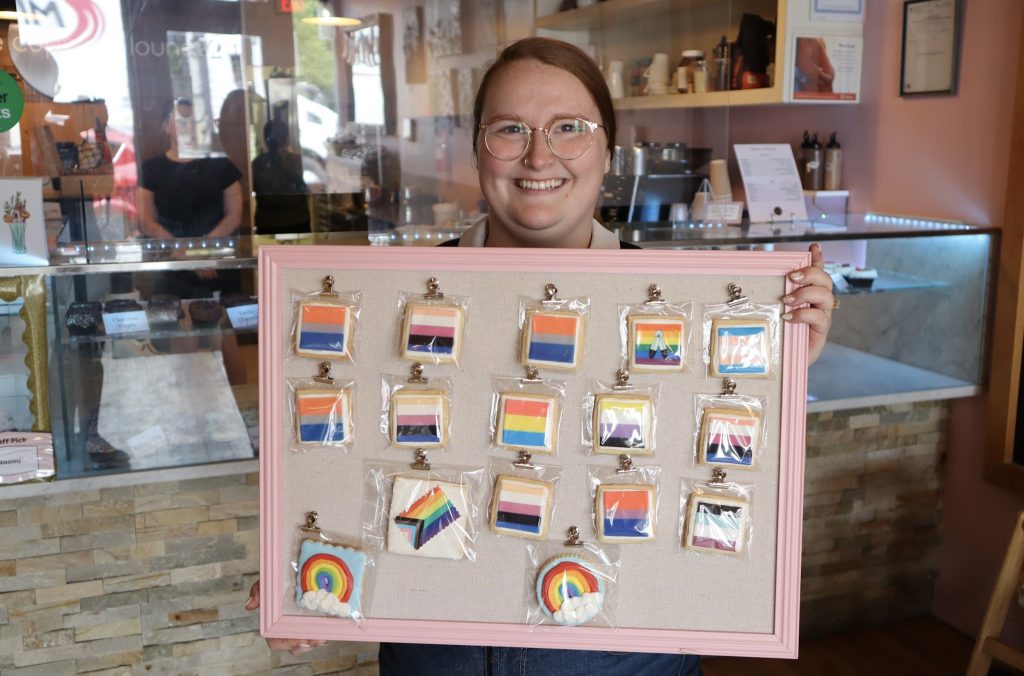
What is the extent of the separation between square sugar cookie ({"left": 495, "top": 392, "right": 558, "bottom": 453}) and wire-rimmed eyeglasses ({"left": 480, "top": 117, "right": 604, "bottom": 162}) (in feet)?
1.15

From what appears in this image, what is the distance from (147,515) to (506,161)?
1506 millimetres

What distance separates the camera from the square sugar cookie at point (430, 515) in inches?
47.3

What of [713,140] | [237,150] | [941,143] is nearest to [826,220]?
[941,143]

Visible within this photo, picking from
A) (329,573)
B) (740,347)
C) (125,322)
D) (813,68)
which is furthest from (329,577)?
(813,68)

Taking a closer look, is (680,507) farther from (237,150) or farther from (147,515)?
(237,150)

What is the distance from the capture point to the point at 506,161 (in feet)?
4.28

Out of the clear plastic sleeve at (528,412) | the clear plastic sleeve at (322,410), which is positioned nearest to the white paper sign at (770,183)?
the clear plastic sleeve at (528,412)

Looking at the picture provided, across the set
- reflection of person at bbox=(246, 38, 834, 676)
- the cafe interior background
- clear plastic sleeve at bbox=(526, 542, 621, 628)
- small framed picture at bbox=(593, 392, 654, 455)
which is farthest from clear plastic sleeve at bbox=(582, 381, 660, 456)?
the cafe interior background

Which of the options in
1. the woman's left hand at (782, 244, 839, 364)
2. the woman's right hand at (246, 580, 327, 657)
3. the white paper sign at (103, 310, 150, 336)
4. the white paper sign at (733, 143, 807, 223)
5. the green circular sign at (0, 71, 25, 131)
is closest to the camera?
the woman's left hand at (782, 244, 839, 364)

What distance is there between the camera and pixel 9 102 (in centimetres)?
281

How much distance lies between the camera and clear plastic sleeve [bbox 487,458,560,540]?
1190 mm

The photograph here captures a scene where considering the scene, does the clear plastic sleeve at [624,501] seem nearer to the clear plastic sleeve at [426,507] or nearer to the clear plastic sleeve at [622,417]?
the clear plastic sleeve at [622,417]

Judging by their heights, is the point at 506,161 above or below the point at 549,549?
above

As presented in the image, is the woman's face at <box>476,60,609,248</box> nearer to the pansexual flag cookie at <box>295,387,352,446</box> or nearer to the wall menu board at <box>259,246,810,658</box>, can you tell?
the wall menu board at <box>259,246,810,658</box>
